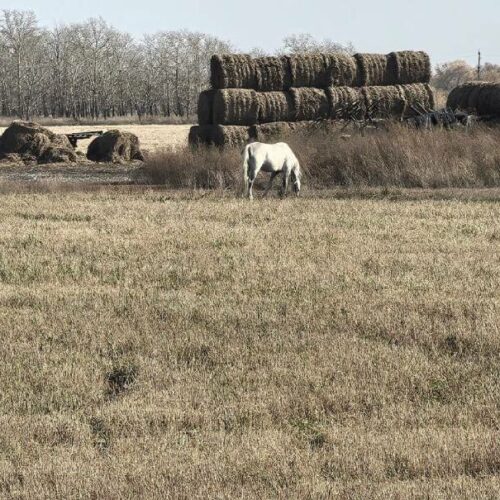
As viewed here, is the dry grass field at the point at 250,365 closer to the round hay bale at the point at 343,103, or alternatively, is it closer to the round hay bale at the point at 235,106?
the round hay bale at the point at 235,106

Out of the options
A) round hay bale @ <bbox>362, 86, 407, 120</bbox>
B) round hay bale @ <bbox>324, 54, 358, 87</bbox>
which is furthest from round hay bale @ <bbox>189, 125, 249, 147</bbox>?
round hay bale @ <bbox>362, 86, 407, 120</bbox>

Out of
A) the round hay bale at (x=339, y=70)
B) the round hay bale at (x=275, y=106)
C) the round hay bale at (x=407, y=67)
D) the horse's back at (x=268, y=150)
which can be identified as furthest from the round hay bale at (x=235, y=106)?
the horse's back at (x=268, y=150)

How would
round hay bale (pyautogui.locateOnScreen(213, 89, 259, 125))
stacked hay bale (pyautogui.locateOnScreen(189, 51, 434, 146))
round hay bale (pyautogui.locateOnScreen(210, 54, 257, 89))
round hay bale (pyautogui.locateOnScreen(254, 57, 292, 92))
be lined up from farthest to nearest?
round hay bale (pyautogui.locateOnScreen(254, 57, 292, 92)) < round hay bale (pyautogui.locateOnScreen(210, 54, 257, 89)) < stacked hay bale (pyautogui.locateOnScreen(189, 51, 434, 146)) < round hay bale (pyautogui.locateOnScreen(213, 89, 259, 125))

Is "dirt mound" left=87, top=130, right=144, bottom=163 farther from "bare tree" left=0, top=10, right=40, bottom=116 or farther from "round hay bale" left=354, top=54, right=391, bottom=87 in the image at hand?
"bare tree" left=0, top=10, right=40, bottom=116

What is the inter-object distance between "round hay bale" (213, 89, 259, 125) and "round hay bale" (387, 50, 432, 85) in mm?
4648

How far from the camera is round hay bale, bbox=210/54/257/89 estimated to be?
986 inches

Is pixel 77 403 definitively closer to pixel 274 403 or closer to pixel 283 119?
pixel 274 403

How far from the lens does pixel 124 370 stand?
6.81 meters

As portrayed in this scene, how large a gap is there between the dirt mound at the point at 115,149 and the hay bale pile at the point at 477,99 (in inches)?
413

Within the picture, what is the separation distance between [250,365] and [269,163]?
13.0 meters

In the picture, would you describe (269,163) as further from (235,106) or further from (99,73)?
(99,73)

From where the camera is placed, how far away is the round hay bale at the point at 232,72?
82.2 feet

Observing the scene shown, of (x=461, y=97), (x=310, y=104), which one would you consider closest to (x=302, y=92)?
(x=310, y=104)

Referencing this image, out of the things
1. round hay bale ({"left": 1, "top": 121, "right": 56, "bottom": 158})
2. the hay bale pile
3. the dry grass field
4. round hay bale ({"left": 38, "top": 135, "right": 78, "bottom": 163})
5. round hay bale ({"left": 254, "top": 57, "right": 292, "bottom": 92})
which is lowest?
the dry grass field
